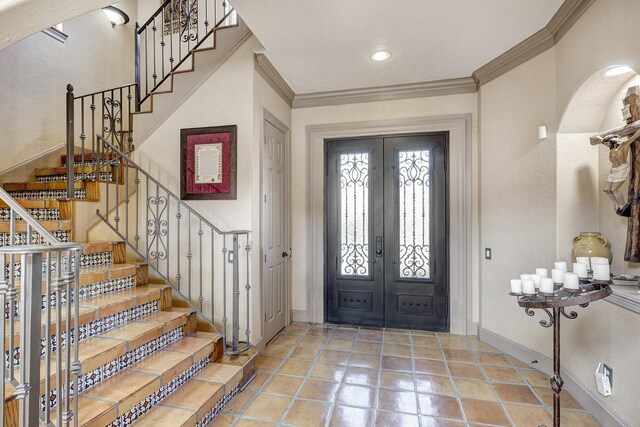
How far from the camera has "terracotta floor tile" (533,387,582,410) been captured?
2.28 meters

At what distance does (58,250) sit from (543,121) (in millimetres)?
3530

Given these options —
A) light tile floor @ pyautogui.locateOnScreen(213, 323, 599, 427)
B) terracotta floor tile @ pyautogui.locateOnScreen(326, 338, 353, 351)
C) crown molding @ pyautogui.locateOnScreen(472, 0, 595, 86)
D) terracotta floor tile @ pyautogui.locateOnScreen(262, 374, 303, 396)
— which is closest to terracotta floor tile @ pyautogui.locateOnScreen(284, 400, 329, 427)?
light tile floor @ pyautogui.locateOnScreen(213, 323, 599, 427)

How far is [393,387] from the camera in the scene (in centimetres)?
253

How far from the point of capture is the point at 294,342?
11.2 feet

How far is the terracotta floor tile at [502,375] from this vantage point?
262 cm

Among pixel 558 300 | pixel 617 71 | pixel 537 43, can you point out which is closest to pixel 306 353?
pixel 558 300

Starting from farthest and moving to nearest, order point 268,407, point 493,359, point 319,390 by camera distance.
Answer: point 493,359
point 319,390
point 268,407

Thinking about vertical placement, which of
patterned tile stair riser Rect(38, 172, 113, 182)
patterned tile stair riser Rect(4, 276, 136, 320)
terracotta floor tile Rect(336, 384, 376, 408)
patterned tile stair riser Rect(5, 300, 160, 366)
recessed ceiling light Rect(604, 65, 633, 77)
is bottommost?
terracotta floor tile Rect(336, 384, 376, 408)

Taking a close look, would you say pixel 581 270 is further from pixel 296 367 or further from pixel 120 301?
pixel 120 301

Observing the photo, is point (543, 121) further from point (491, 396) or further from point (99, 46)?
point (99, 46)

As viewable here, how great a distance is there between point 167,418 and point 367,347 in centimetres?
199

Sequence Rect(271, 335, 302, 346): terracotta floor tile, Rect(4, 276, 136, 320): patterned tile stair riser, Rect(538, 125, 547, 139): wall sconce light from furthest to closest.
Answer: Rect(271, 335, 302, 346): terracotta floor tile, Rect(538, 125, 547, 139): wall sconce light, Rect(4, 276, 136, 320): patterned tile stair riser

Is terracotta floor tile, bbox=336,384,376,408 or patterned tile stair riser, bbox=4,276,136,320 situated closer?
terracotta floor tile, bbox=336,384,376,408

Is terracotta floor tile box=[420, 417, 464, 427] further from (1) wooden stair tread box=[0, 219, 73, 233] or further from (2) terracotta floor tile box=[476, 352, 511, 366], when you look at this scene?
(1) wooden stair tread box=[0, 219, 73, 233]
